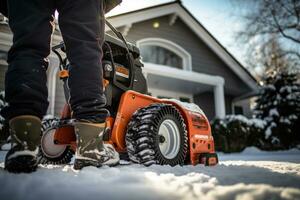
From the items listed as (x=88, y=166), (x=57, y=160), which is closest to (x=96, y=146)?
(x=88, y=166)

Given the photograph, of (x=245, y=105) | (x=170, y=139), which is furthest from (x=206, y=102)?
(x=170, y=139)

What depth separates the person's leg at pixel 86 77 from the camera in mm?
1491

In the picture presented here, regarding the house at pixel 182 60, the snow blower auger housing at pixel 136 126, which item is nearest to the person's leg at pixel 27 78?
the snow blower auger housing at pixel 136 126

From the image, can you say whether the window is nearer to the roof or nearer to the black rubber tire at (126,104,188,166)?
the roof

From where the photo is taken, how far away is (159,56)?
40.3ft

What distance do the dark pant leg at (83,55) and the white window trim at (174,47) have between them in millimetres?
9940

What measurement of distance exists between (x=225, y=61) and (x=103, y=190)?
45.7 ft

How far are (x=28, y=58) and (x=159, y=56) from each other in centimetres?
1097

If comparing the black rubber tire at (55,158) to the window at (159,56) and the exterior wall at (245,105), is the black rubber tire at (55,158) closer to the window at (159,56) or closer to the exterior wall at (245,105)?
the window at (159,56)

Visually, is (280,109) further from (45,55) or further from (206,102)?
(45,55)

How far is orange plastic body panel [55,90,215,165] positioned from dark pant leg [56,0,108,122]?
0.46m

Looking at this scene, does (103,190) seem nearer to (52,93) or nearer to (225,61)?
(52,93)

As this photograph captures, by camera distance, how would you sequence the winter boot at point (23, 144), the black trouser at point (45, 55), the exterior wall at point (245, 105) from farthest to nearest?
the exterior wall at point (245, 105) → the black trouser at point (45, 55) → the winter boot at point (23, 144)

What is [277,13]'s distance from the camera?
19.3 meters
